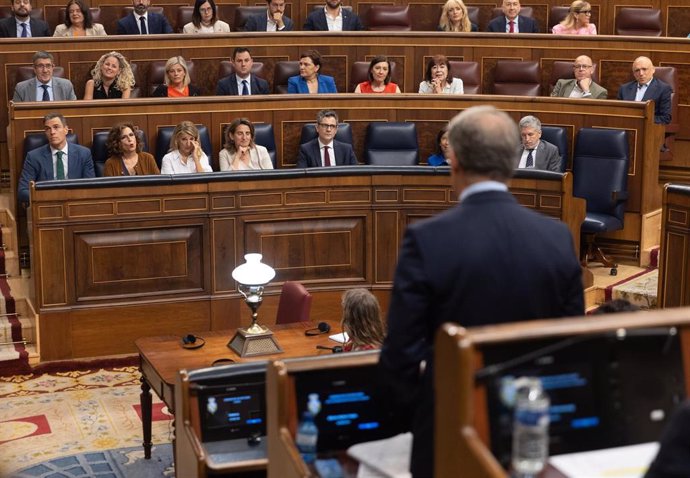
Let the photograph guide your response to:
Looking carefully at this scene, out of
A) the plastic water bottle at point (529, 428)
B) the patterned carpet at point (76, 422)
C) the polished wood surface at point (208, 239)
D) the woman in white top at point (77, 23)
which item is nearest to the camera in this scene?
the plastic water bottle at point (529, 428)

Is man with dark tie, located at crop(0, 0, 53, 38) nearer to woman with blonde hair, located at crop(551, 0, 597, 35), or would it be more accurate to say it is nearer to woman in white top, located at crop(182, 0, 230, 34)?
woman in white top, located at crop(182, 0, 230, 34)

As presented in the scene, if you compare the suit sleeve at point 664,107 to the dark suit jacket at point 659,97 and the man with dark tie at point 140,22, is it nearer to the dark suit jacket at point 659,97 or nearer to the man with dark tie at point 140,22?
the dark suit jacket at point 659,97

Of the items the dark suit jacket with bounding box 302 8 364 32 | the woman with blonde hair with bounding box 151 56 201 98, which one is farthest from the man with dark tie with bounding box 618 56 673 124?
the woman with blonde hair with bounding box 151 56 201 98

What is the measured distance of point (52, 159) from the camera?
22.0 feet

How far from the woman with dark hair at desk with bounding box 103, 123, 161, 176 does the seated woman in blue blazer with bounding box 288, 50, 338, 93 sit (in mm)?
1626

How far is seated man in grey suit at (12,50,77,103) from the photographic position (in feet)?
24.6

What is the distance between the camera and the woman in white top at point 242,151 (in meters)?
7.02

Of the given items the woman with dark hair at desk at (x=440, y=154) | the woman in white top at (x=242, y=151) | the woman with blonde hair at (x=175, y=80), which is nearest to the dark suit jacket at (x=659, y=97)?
the woman with dark hair at desk at (x=440, y=154)

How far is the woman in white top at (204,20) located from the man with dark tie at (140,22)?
0.82ft

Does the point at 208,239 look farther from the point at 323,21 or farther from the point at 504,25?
the point at 504,25

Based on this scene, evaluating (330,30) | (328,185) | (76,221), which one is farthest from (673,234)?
(330,30)

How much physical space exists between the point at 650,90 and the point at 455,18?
1.76m

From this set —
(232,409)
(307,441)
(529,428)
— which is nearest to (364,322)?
(232,409)

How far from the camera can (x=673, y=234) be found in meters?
5.56
